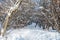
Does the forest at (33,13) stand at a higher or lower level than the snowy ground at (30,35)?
higher

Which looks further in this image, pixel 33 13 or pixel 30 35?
pixel 33 13

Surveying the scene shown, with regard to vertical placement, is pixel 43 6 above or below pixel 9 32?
above

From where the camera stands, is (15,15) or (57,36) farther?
(15,15)

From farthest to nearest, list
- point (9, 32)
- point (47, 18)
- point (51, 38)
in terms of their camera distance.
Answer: point (47, 18)
point (9, 32)
point (51, 38)

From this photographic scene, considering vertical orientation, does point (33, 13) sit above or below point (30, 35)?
above

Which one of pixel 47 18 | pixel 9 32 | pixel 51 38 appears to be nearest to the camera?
pixel 51 38

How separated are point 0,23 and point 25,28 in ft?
2.00

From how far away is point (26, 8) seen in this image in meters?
5.30

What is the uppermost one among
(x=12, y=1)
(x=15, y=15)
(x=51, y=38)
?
(x=12, y=1)

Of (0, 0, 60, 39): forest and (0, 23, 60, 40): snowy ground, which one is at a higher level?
(0, 0, 60, 39): forest

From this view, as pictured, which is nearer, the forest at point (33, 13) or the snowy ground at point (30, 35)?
the snowy ground at point (30, 35)

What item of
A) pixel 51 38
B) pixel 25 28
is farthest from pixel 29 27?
pixel 51 38

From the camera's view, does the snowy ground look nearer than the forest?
Yes

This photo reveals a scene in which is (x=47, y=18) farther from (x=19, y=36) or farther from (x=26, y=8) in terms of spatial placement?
(x=19, y=36)
